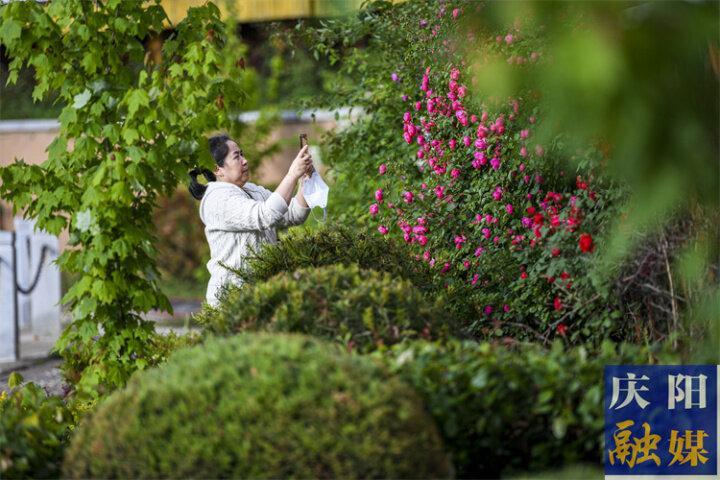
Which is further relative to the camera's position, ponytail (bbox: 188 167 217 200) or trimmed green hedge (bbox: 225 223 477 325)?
ponytail (bbox: 188 167 217 200)

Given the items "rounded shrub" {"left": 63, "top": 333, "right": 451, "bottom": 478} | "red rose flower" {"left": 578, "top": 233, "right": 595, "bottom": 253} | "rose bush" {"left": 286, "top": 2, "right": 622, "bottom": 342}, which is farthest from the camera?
"rose bush" {"left": 286, "top": 2, "right": 622, "bottom": 342}

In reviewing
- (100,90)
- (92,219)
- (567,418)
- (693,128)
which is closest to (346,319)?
(567,418)

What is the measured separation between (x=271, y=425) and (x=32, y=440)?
1.14 m

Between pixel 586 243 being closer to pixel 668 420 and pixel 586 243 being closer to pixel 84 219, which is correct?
pixel 668 420

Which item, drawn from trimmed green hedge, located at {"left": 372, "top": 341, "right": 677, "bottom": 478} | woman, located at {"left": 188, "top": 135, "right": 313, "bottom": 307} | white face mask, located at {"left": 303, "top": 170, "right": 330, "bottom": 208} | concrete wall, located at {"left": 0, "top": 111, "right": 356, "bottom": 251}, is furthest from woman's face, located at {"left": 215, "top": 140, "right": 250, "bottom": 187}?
concrete wall, located at {"left": 0, "top": 111, "right": 356, "bottom": 251}

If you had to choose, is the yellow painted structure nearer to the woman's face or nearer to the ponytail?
the ponytail

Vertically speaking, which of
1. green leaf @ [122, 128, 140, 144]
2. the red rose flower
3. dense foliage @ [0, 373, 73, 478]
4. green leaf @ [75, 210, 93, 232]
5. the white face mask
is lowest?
dense foliage @ [0, 373, 73, 478]

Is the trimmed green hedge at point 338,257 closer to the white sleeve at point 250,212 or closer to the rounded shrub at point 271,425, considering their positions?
the white sleeve at point 250,212

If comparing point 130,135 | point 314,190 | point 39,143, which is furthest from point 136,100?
point 39,143

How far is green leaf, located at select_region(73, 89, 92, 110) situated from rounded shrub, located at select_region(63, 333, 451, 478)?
2.51 m

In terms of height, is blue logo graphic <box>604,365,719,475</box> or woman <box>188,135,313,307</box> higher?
woman <box>188,135,313,307</box>

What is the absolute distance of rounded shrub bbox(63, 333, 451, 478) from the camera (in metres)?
2.74

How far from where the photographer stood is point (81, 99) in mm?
5070

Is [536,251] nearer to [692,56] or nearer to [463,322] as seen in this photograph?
[463,322]
